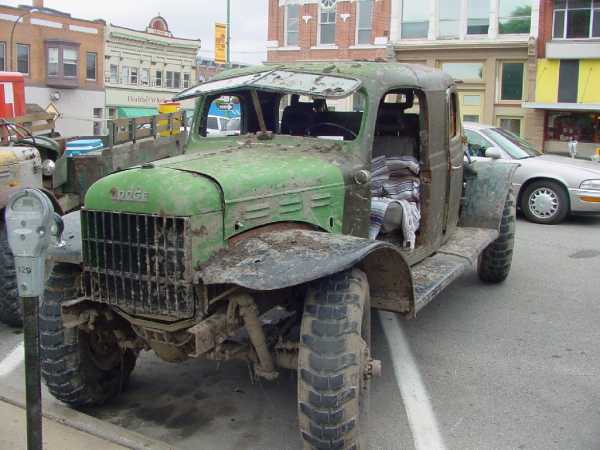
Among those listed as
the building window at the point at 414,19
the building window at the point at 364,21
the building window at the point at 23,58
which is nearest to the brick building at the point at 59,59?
the building window at the point at 23,58

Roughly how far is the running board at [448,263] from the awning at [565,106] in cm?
2058

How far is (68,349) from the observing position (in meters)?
4.09

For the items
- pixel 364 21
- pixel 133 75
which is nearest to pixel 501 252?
pixel 364 21

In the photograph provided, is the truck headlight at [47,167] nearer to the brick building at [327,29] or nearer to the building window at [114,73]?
the brick building at [327,29]

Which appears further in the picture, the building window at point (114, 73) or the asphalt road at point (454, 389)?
the building window at point (114, 73)

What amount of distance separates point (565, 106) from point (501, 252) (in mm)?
20189

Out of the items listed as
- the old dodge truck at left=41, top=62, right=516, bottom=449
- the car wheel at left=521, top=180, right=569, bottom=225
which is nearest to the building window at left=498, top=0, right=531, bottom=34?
the car wheel at left=521, top=180, right=569, bottom=225

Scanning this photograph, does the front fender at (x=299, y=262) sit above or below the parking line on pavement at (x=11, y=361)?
above

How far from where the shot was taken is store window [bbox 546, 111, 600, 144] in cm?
2573

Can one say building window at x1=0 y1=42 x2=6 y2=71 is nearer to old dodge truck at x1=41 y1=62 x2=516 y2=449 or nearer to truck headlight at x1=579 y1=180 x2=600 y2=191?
truck headlight at x1=579 y1=180 x2=600 y2=191

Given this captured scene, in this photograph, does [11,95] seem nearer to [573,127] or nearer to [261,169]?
[261,169]

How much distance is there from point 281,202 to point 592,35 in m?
24.4

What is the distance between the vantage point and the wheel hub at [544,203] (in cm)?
1101

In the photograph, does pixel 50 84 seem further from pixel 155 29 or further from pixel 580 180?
pixel 580 180
